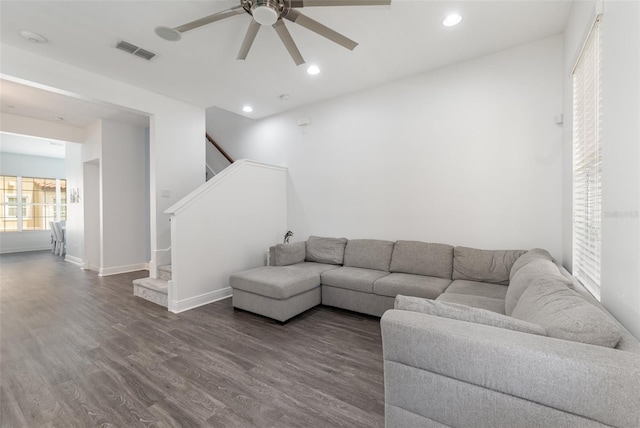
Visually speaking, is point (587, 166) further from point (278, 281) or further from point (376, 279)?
point (278, 281)

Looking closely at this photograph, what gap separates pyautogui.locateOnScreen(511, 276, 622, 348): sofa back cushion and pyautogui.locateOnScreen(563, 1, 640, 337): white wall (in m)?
0.21

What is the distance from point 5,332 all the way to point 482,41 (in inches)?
236

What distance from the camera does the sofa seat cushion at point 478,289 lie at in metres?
2.61

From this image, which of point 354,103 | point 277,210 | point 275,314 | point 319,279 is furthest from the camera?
point 277,210

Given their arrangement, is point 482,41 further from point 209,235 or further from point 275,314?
point 209,235

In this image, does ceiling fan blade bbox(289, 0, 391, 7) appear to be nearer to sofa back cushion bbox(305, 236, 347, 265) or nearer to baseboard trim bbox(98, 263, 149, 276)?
sofa back cushion bbox(305, 236, 347, 265)

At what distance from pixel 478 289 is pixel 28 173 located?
481 inches

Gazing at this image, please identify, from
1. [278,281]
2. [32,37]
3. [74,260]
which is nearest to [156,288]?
[278,281]

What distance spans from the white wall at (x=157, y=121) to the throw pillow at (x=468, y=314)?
13.8 feet

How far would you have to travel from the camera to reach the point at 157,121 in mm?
4293

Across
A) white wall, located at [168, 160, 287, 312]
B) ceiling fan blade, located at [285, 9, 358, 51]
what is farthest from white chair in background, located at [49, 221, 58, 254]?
ceiling fan blade, located at [285, 9, 358, 51]

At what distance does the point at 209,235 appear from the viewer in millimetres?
3799

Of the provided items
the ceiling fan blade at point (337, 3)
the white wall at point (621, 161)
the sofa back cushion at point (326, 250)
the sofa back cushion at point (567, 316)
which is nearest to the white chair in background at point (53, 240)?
the sofa back cushion at point (326, 250)

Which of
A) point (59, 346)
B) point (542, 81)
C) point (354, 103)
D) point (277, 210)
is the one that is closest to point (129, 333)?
point (59, 346)
